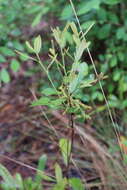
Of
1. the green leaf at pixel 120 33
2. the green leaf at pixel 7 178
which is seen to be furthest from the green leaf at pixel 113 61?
the green leaf at pixel 7 178

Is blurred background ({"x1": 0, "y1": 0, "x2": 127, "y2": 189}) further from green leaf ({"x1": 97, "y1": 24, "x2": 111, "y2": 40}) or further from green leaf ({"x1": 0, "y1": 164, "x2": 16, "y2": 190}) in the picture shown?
green leaf ({"x1": 0, "y1": 164, "x2": 16, "y2": 190})

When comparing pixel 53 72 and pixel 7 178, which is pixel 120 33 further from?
pixel 7 178

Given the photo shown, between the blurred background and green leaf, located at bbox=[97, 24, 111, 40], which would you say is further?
green leaf, located at bbox=[97, 24, 111, 40]

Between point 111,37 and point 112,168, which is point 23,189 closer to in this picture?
point 112,168

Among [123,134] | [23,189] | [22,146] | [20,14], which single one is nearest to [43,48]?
[20,14]

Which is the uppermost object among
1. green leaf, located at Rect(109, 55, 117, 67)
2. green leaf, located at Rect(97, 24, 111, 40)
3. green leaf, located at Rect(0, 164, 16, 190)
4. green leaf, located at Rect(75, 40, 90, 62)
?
green leaf, located at Rect(75, 40, 90, 62)

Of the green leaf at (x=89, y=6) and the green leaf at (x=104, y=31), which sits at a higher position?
the green leaf at (x=89, y=6)

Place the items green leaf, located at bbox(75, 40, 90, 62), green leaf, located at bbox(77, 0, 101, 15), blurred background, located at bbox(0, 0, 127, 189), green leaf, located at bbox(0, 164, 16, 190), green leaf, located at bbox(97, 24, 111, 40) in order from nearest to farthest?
green leaf, located at bbox(75, 40, 90, 62), green leaf, located at bbox(0, 164, 16, 190), green leaf, located at bbox(77, 0, 101, 15), blurred background, located at bbox(0, 0, 127, 189), green leaf, located at bbox(97, 24, 111, 40)

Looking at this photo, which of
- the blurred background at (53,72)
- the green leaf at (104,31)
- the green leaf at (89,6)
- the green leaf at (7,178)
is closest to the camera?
the green leaf at (7,178)

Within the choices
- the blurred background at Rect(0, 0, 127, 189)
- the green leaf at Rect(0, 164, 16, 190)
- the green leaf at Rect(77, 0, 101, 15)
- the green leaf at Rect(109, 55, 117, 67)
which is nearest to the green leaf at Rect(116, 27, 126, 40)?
the blurred background at Rect(0, 0, 127, 189)

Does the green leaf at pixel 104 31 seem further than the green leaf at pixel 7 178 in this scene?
Yes

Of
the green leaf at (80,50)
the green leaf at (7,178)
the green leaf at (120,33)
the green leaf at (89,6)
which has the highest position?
the green leaf at (89,6)

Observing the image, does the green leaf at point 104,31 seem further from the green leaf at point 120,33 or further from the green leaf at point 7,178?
the green leaf at point 7,178
